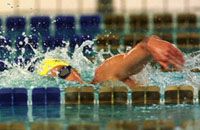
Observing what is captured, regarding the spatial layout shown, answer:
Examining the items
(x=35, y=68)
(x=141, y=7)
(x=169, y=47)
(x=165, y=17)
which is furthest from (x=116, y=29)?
(x=169, y=47)

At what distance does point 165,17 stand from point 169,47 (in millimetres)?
5670

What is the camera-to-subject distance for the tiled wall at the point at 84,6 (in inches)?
463

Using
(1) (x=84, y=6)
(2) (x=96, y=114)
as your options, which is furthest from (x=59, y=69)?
(1) (x=84, y=6)

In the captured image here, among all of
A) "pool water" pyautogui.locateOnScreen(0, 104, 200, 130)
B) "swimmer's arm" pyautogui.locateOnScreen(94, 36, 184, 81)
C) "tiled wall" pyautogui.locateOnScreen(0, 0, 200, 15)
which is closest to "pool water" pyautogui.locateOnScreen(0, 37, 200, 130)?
"pool water" pyautogui.locateOnScreen(0, 104, 200, 130)

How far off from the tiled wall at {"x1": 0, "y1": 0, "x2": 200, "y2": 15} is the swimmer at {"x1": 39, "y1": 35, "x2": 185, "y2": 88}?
17.5 ft

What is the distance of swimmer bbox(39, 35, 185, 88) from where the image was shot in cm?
493

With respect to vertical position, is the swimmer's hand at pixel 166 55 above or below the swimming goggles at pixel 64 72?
above

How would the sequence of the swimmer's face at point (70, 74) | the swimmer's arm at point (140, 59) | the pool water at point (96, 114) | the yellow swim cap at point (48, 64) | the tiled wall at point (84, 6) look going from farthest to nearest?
the tiled wall at point (84, 6) < the yellow swim cap at point (48, 64) < the swimmer's face at point (70, 74) < the swimmer's arm at point (140, 59) < the pool water at point (96, 114)

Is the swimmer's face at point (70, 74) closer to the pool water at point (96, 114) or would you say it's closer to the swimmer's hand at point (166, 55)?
the pool water at point (96, 114)

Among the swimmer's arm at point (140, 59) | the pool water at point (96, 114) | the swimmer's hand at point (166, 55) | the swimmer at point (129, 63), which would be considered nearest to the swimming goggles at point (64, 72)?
the swimmer at point (129, 63)

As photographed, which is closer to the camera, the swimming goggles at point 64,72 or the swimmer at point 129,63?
the swimmer at point 129,63

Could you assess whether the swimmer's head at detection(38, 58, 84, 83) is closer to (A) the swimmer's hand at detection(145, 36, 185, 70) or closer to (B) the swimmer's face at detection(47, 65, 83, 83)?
(B) the swimmer's face at detection(47, 65, 83, 83)

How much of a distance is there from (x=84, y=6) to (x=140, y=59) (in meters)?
6.76

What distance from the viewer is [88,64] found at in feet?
23.6
